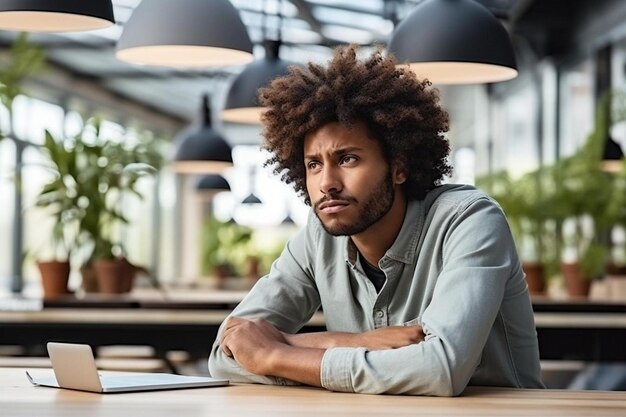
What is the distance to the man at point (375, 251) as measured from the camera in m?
2.46

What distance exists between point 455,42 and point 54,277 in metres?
3.06

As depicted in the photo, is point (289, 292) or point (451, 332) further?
point (289, 292)

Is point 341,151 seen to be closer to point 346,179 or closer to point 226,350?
point 346,179

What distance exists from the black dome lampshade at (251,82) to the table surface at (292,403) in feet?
10.8

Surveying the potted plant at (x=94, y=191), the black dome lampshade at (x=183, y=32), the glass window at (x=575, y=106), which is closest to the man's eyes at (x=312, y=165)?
the black dome lampshade at (x=183, y=32)

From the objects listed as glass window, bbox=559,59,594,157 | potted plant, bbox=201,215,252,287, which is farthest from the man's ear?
potted plant, bbox=201,215,252,287

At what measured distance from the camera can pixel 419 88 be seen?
9.25 ft

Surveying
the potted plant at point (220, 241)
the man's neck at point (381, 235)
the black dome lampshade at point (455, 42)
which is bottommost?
Result: the potted plant at point (220, 241)

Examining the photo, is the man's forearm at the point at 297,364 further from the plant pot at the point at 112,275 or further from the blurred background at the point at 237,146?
the plant pot at the point at 112,275

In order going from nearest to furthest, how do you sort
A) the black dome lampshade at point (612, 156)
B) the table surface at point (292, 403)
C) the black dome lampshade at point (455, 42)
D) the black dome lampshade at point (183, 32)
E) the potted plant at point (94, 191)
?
the table surface at point (292, 403)
the black dome lampshade at point (183, 32)
the black dome lampshade at point (455, 42)
the potted plant at point (94, 191)
the black dome lampshade at point (612, 156)

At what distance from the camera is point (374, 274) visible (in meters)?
2.80

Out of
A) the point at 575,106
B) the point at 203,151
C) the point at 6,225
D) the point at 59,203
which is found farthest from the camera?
the point at 6,225

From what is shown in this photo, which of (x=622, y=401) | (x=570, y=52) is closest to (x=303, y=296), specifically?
(x=622, y=401)

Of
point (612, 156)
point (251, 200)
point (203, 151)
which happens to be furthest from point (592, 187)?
point (251, 200)
